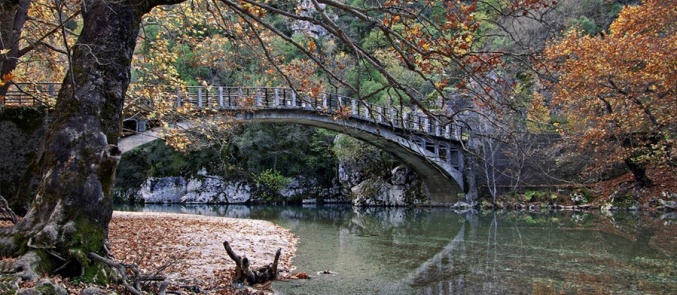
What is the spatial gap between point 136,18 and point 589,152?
2153 cm

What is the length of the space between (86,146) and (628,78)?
15795 millimetres

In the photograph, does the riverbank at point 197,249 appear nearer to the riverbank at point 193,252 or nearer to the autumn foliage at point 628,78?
the riverbank at point 193,252

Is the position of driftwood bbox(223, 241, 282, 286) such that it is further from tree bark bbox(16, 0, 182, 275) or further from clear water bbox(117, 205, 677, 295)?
tree bark bbox(16, 0, 182, 275)

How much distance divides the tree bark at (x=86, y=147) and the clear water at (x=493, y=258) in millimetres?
2641

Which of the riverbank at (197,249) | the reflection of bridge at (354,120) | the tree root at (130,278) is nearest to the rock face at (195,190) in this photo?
the reflection of bridge at (354,120)

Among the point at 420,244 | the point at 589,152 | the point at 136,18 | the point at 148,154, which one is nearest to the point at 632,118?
the point at 589,152

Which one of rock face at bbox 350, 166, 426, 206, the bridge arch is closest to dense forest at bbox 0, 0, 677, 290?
the bridge arch

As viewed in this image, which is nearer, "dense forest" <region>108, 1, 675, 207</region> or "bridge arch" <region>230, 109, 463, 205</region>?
"dense forest" <region>108, 1, 675, 207</region>

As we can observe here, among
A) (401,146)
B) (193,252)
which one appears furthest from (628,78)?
(193,252)

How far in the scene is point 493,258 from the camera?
33.0 feet

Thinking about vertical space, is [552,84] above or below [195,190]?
above

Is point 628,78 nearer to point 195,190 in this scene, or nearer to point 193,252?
point 193,252

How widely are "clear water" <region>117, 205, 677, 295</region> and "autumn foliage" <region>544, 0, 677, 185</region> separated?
2979 millimetres

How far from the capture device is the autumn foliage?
14211mm
